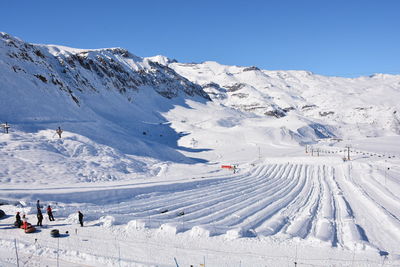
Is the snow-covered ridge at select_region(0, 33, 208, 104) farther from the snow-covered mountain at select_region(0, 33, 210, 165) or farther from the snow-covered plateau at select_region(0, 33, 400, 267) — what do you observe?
the snow-covered plateau at select_region(0, 33, 400, 267)

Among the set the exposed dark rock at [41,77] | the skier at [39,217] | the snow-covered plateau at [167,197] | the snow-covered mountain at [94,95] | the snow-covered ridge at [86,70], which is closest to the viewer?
the snow-covered plateau at [167,197]

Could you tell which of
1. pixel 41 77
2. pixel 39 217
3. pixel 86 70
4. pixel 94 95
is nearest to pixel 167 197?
pixel 39 217

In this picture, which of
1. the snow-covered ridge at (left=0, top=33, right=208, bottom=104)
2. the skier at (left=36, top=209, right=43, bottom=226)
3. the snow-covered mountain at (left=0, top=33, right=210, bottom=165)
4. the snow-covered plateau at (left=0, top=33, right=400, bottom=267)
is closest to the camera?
the snow-covered plateau at (left=0, top=33, right=400, bottom=267)

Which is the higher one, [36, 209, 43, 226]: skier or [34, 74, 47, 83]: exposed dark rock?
[34, 74, 47, 83]: exposed dark rock

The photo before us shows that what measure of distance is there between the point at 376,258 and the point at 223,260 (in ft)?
20.4

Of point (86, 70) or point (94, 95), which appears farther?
point (86, 70)

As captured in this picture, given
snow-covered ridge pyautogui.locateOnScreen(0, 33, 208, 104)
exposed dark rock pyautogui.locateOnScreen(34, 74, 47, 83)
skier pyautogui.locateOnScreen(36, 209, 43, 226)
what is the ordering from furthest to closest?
1. snow-covered ridge pyautogui.locateOnScreen(0, 33, 208, 104)
2. exposed dark rock pyautogui.locateOnScreen(34, 74, 47, 83)
3. skier pyautogui.locateOnScreen(36, 209, 43, 226)

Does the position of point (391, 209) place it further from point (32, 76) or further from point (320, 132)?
point (320, 132)

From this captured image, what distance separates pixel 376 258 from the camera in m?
12.0

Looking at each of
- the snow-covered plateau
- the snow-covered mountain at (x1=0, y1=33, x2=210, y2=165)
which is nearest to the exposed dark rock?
the snow-covered mountain at (x1=0, y1=33, x2=210, y2=165)

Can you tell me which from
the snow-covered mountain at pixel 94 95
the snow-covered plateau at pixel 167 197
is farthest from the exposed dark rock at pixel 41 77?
the snow-covered plateau at pixel 167 197

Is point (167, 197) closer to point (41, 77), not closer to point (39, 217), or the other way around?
point (39, 217)

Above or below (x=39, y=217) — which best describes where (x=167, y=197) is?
below

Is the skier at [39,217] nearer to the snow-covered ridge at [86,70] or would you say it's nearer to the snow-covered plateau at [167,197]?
the snow-covered plateau at [167,197]
